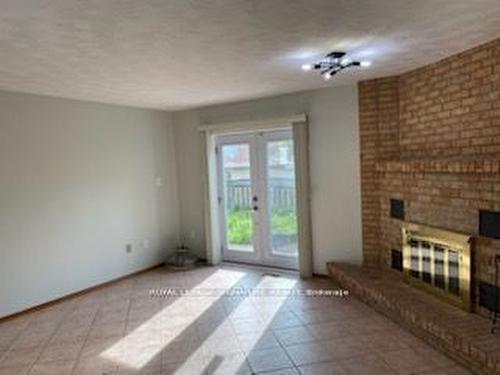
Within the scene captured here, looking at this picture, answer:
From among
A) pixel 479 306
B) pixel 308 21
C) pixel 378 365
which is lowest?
pixel 378 365

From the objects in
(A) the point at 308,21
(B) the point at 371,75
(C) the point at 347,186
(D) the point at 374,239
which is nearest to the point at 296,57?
(A) the point at 308,21

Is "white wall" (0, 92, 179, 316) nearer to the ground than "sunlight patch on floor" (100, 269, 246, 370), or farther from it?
farther from it

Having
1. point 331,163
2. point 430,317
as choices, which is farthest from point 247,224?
point 430,317

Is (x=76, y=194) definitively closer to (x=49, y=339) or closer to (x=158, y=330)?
(x=49, y=339)

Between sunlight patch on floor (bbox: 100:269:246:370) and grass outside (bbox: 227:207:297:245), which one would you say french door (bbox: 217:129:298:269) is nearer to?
grass outside (bbox: 227:207:297:245)

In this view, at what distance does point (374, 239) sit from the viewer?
15.1ft

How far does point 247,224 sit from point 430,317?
10.2ft

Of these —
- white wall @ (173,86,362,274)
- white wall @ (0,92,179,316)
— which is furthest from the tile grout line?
white wall @ (173,86,362,274)

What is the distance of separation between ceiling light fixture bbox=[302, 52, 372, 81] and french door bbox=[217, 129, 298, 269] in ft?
5.52

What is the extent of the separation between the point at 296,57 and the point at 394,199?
1.94 meters

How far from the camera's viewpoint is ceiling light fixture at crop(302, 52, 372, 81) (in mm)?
3309

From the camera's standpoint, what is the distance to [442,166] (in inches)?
136

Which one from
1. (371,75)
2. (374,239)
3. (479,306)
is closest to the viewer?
(479,306)

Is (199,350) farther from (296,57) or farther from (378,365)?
(296,57)
